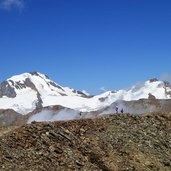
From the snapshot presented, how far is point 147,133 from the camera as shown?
35156 mm

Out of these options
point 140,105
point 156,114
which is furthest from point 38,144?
point 140,105

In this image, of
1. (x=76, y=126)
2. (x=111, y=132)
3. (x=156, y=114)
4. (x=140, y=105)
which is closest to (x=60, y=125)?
(x=76, y=126)

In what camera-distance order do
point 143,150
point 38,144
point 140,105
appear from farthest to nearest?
point 140,105
point 143,150
point 38,144

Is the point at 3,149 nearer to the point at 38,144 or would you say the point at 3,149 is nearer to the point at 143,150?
the point at 38,144

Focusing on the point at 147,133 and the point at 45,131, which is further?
the point at 147,133

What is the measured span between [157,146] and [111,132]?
9.70 feet

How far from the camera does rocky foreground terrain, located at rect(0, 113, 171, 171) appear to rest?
28.8 m

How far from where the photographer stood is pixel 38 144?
3002 cm

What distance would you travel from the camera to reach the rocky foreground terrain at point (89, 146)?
A: 2877cm

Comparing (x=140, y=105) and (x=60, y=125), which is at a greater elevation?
(x=140, y=105)

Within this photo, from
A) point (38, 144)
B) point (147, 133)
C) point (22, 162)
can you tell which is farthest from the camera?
point (147, 133)

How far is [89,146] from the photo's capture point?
3144 cm

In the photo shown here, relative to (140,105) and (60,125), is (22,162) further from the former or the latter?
(140,105)

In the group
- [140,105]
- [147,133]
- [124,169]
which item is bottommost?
[124,169]
